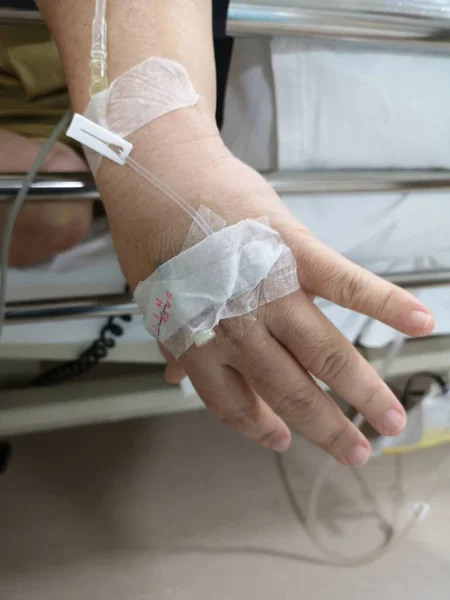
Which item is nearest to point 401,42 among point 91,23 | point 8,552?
point 91,23

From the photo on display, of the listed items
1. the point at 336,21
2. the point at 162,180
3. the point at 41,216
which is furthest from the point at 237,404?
the point at 336,21

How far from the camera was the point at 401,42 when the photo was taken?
0.66 metres

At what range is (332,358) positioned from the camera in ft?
1.67

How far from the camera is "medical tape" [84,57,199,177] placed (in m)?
0.47

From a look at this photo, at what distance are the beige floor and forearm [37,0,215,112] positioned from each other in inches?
32.8

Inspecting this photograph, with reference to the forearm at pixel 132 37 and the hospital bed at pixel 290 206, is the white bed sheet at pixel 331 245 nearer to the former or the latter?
the hospital bed at pixel 290 206

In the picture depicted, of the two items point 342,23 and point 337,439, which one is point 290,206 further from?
point 337,439

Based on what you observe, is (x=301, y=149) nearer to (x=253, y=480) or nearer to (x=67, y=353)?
(x=67, y=353)

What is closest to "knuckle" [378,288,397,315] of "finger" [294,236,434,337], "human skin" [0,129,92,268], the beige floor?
"finger" [294,236,434,337]

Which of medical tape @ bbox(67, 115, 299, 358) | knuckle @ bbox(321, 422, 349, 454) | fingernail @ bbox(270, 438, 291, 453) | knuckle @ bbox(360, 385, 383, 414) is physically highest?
medical tape @ bbox(67, 115, 299, 358)

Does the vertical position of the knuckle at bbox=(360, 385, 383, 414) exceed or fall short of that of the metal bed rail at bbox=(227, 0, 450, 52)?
it falls short

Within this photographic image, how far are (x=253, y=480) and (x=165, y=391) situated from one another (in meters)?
0.38

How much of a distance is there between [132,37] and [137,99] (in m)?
0.07

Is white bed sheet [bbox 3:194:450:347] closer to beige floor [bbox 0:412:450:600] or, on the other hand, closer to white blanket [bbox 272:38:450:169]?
white blanket [bbox 272:38:450:169]
